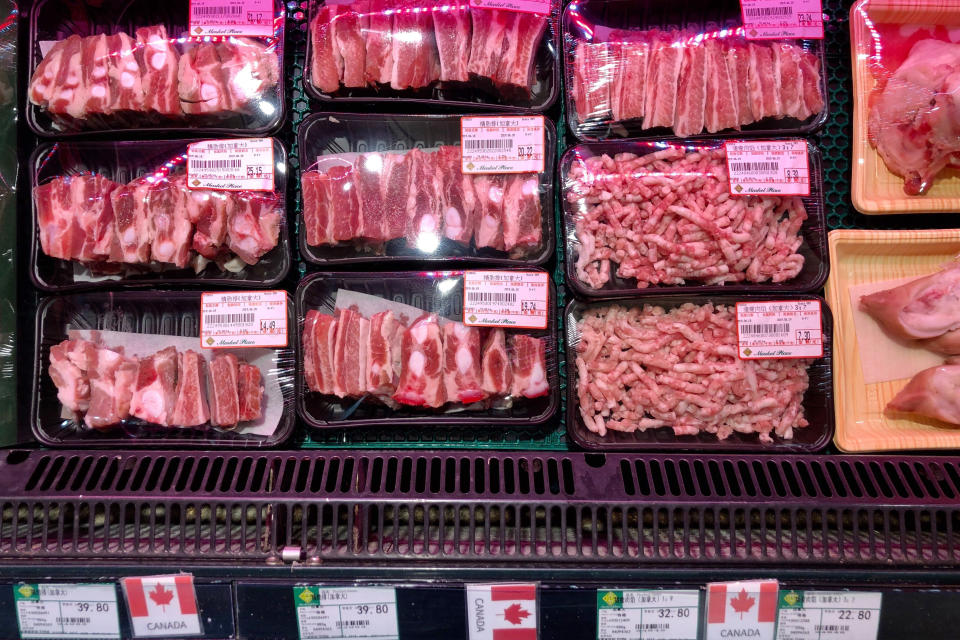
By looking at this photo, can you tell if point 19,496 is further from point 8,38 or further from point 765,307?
point 765,307

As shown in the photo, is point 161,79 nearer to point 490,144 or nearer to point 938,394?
point 490,144

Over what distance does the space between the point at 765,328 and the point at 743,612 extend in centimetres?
80

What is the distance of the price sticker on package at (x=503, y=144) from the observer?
1784mm

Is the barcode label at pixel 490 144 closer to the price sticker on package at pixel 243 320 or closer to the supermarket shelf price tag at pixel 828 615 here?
the price sticker on package at pixel 243 320

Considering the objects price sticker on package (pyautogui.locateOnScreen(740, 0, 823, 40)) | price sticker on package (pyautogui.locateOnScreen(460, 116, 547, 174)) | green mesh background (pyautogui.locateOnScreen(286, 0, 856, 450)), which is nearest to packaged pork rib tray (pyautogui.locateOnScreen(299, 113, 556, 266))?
price sticker on package (pyautogui.locateOnScreen(460, 116, 547, 174))

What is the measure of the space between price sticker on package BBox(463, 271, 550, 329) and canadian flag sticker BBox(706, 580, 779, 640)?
0.80 m

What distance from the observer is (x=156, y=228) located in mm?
1823

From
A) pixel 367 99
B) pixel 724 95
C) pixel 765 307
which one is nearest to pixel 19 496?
pixel 367 99

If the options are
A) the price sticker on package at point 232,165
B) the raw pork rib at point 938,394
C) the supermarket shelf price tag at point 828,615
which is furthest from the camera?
the price sticker on package at point 232,165

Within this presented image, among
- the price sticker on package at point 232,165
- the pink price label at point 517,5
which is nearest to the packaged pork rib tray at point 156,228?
the price sticker on package at point 232,165

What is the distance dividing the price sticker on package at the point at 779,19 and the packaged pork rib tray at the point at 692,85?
3cm

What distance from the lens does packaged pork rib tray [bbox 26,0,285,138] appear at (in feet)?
6.08

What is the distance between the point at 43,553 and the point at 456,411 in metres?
1.06

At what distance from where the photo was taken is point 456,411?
1809 mm
